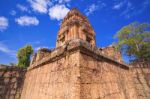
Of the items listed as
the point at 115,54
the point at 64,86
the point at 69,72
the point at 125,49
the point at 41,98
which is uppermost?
the point at 125,49

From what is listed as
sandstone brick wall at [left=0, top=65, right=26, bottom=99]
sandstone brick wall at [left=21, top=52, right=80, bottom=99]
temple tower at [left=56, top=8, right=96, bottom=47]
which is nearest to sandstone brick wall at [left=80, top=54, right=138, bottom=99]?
sandstone brick wall at [left=21, top=52, right=80, bottom=99]

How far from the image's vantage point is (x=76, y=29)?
32.6 feet

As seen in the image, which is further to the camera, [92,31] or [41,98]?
[92,31]

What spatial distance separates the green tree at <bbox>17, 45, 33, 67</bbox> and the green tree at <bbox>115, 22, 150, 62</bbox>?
16171mm

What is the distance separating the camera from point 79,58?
282cm

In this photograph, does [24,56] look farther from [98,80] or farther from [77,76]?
[77,76]

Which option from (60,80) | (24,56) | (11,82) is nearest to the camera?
(60,80)

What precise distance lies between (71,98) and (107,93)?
3.92 feet

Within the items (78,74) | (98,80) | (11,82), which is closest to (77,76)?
(78,74)

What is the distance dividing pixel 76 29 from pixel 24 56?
13.5 m

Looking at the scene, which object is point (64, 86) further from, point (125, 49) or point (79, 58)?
point (125, 49)

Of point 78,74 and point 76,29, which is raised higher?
point 76,29

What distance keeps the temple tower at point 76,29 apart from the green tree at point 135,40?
46.2 feet

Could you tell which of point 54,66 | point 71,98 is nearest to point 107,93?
point 71,98
